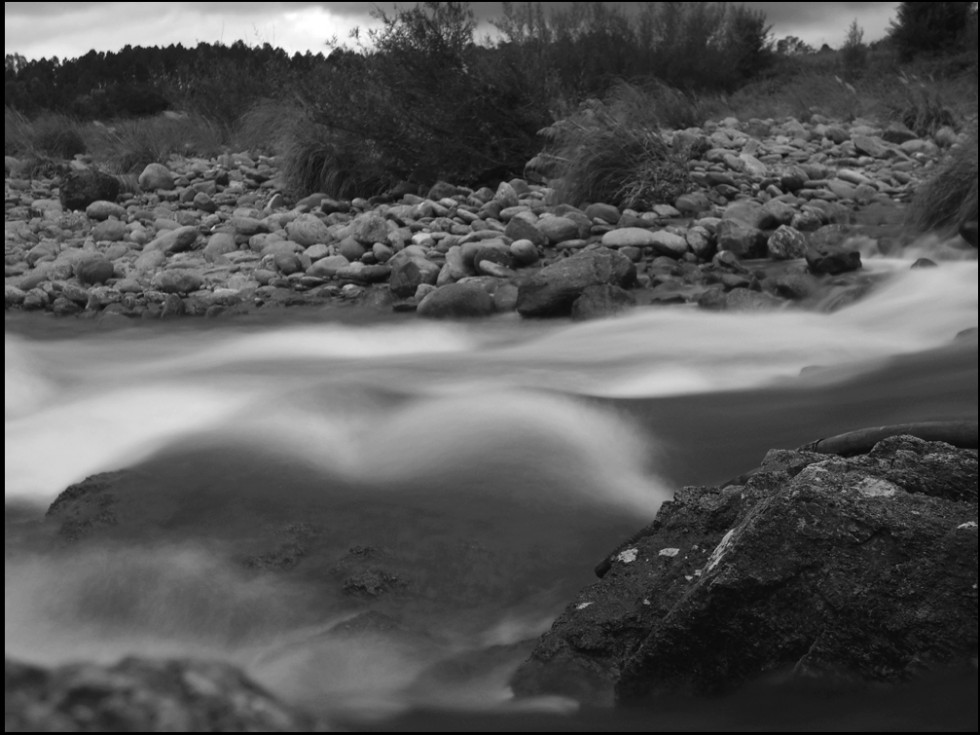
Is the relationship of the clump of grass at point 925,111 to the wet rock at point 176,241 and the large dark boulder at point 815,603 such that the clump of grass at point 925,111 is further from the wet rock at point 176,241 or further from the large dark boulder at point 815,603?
the large dark boulder at point 815,603

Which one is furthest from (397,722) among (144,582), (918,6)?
(918,6)

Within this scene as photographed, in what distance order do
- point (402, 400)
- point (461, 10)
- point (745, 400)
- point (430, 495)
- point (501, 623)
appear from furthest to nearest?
1. point (461, 10)
2. point (402, 400)
3. point (745, 400)
4. point (430, 495)
5. point (501, 623)

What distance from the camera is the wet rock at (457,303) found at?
725cm

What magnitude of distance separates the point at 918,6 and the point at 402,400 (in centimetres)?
961

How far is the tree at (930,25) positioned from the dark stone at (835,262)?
213 inches

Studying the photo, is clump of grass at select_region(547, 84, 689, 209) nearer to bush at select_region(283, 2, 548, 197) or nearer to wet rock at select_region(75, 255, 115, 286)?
bush at select_region(283, 2, 548, 197)

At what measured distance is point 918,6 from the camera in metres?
12.3

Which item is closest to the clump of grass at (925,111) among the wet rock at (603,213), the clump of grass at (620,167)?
the clump of grass at (620,167)

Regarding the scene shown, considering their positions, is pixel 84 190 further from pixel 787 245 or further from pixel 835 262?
pixel 835 262

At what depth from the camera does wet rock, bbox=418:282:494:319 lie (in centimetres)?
725

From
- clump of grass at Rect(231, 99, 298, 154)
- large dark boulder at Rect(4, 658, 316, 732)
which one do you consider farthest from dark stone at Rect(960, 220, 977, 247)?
clump of grass at Rect(231, 99, 298, 154)

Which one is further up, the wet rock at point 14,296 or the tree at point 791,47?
the tree at point 791,47

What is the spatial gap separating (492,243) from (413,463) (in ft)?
12.8

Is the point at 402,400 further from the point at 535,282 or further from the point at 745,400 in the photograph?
the point at 535,282
